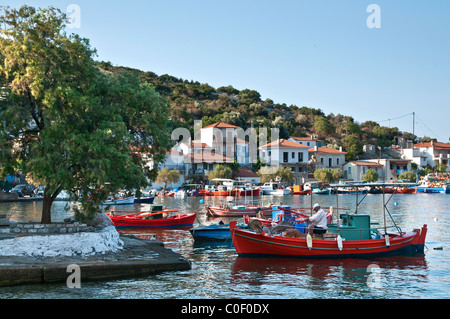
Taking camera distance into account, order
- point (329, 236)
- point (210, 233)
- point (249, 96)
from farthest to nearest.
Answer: point (249, 96) → point (210, 233) → point (329, 236)

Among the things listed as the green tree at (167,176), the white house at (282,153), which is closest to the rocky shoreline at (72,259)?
the green tree at (167,176)

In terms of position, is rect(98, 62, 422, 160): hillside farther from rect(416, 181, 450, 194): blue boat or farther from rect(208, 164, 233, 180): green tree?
rect(416, 181, 450, 194): blue boat

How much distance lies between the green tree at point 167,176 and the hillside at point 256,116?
19.2 metres

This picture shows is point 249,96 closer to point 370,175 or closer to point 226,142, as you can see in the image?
point 226,142

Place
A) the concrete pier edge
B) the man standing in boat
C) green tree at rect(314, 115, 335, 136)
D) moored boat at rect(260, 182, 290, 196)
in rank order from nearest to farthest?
the concrete pier edge, the man standing in boat, moored boat at rect(260, 182, 290, 196), green tree at rect(314, 115, 335, 136)

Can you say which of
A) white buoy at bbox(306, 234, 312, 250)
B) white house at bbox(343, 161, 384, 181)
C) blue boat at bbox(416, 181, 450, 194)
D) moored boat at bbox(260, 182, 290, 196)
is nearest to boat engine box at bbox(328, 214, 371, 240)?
white buoy at bbox(306, 234, 312, 250)

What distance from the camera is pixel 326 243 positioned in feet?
65.6

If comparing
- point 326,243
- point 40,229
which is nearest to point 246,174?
point 326,243

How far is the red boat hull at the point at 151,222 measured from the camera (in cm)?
3284

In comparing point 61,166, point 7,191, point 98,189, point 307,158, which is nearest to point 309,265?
point 98,189

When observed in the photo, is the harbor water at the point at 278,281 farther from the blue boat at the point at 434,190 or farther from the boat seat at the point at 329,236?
the blue boat at the point at 434,190

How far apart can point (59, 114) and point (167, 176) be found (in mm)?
62323

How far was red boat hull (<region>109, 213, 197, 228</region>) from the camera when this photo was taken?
32.8m

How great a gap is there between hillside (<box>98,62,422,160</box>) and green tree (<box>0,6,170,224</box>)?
3075 inches
